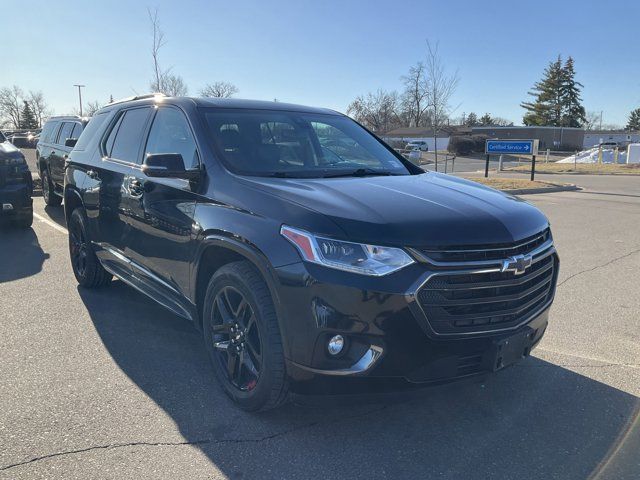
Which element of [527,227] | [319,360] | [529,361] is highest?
[527,227]

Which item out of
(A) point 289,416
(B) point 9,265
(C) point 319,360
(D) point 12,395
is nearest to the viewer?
(C) point 319,360

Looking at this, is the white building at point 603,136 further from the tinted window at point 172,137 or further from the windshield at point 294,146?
the tinted window at point 172,137

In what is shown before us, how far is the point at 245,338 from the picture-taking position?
304 centimetres

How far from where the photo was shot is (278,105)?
4.34 m

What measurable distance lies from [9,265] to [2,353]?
9.72ft

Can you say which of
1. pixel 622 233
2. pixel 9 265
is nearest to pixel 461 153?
pixel 622 233

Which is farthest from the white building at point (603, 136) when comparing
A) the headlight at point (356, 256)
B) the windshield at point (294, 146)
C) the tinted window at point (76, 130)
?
the headlight at point (356, 256)

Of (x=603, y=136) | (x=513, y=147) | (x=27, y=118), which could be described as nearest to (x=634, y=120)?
(x=603, y=136)

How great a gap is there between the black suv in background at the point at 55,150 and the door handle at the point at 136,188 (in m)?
6.24

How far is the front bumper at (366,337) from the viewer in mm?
2473

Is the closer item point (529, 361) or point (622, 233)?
point (529, 361)

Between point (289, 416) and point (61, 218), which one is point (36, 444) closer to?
point (289, 416)

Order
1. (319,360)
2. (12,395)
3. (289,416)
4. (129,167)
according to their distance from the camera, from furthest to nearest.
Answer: (129,167) < (12,395) < (289,416) < (319,360)

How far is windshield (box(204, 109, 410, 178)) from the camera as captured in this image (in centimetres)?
350
